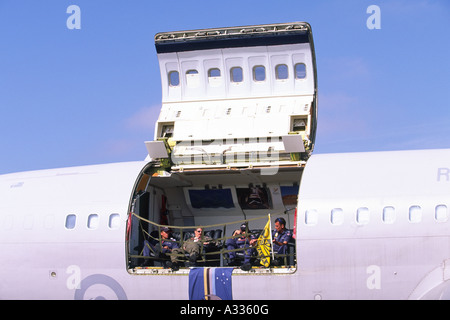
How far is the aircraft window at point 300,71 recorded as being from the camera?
77.0ft

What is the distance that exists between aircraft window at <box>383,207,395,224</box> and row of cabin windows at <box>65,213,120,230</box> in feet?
24.0

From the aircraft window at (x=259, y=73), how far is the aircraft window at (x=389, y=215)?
723cm

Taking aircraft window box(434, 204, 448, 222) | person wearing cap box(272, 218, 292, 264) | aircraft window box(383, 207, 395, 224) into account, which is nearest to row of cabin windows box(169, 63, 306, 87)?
person wearing cap box(272, 218, 292, 264)

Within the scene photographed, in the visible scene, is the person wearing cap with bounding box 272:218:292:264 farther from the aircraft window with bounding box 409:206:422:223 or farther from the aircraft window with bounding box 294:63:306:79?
the aircraft window with bounding box 294:63:306:79

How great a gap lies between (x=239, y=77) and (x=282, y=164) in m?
3.98

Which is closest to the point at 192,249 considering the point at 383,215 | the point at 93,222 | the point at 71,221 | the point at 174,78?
the point at 93,222

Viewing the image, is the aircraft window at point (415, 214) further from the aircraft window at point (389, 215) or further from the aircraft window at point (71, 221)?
the aircraft window at point (71, 221)

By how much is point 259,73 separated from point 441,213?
8285 millimetres

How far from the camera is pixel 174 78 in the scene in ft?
80.4
